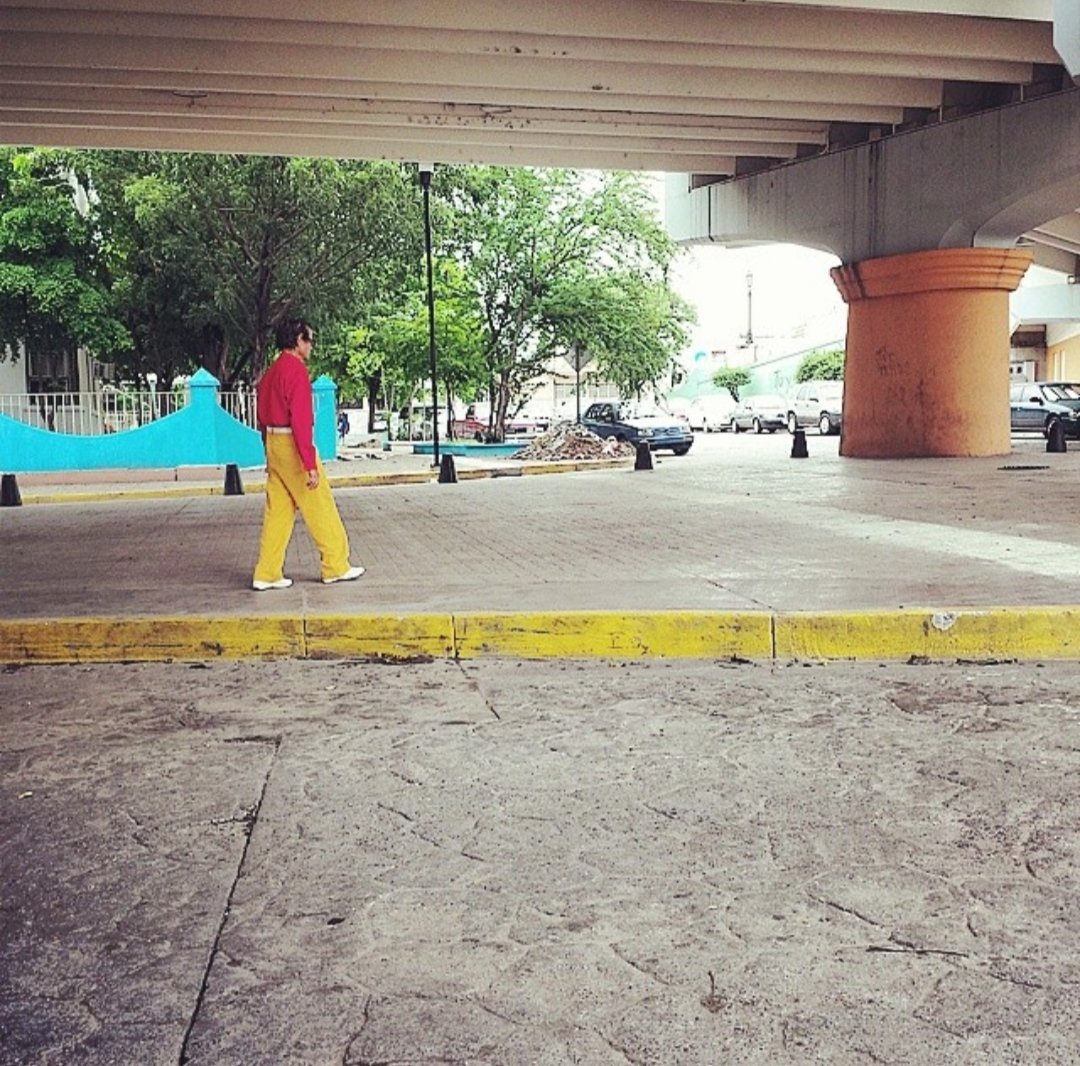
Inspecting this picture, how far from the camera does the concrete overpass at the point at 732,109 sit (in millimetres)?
13383

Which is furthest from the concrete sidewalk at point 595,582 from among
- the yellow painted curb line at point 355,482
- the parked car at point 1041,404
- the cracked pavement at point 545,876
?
the parked car at point 1041,404

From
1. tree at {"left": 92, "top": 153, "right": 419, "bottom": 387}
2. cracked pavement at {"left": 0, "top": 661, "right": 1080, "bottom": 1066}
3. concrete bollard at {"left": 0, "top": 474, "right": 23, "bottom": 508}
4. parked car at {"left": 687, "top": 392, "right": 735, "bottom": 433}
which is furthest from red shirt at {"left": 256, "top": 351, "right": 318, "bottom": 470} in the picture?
parked car at {"left": 687, "top": 392, "right": 735, "bottom": 433}

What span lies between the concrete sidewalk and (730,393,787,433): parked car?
30476 millimetres

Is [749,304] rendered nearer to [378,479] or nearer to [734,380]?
[734,380]

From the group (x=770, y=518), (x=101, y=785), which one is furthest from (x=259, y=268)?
(x=101, y=785)

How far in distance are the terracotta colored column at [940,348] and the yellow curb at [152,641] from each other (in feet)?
48.6

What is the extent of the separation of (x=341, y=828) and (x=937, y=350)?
669 inches

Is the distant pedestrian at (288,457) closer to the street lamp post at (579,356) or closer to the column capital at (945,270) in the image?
the column capital at (945,270)

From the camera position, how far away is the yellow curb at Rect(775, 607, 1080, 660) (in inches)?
248

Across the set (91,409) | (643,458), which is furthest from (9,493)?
(643,458)

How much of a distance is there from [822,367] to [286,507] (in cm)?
5083

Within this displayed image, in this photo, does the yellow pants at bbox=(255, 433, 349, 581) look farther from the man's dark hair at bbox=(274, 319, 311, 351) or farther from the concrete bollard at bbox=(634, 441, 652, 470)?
the concrete bollard at bbox=(634, 441, 652, 470)

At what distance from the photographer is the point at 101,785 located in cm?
442

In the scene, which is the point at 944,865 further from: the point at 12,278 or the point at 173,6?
the point at 12,278
